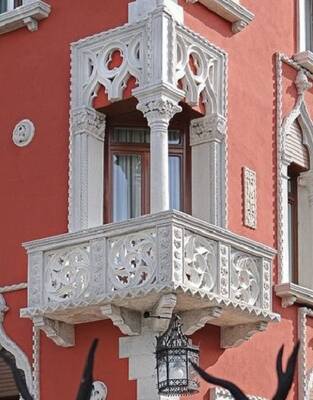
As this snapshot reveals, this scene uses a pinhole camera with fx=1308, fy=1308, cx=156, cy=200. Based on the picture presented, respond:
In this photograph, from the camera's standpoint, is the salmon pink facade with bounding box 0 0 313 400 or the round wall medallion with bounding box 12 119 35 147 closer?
the salmon pink facade with bounding box 0 0 313 400

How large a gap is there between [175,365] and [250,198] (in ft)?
8.24

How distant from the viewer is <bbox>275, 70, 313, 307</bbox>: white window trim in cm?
1334

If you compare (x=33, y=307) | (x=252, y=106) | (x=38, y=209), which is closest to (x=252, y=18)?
(x=252, y=106)

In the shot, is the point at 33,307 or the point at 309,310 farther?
the point at 309,310

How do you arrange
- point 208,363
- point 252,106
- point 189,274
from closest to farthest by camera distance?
point 189,274 < point 208,363 < point 252,106

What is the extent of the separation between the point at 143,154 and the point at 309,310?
248 centimetres

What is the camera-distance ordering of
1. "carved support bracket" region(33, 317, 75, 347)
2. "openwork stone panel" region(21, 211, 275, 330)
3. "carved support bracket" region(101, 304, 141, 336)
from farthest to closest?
1. "carved support bracket" region(33, 317, 75, 347)
2. "carved support bracket" region(101, 304, 141, 336)
3. "openwork stone panel" region(21, 211, 275, 330)

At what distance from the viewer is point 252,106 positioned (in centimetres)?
1360

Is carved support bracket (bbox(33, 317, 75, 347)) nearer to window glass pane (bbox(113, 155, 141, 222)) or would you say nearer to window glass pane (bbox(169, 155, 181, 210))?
window glass pane (bbox(113, 155, 141, 222))

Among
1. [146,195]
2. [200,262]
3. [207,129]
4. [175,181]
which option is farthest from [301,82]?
[200,262]

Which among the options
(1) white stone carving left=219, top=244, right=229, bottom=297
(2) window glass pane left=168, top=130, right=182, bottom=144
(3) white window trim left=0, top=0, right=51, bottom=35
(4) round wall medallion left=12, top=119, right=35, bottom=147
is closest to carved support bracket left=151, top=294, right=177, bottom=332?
(1) white stone carving left=219, top=244, right=229, bottom=297

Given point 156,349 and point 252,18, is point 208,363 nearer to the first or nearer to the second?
point 156,349

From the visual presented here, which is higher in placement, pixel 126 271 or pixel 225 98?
pixel 225 98

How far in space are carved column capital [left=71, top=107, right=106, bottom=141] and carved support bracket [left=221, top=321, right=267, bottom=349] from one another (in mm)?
2281
